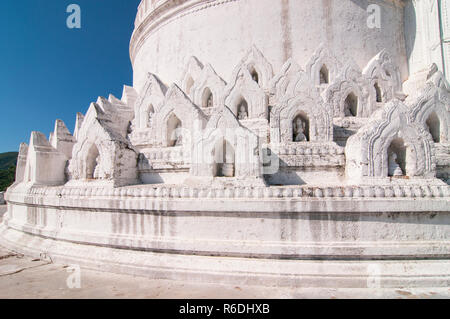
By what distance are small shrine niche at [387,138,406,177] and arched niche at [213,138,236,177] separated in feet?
→ 8.60

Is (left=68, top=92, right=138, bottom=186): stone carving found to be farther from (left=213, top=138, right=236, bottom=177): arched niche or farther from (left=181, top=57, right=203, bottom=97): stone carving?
(left=181, top=57, right=203, bottom=97): stone carving

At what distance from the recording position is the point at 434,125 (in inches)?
233

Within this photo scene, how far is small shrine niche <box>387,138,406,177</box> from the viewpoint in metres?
4.60

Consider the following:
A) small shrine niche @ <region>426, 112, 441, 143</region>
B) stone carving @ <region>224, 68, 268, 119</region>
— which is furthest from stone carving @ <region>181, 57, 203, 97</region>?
small shrine niche @ <region>426, 112, 441, 143</region>

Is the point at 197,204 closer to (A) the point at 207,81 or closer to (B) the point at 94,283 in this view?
(B) the point at 94,283

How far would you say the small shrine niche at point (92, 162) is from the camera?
6.08 m

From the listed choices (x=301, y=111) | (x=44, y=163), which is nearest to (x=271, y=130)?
(x=301, y=111)

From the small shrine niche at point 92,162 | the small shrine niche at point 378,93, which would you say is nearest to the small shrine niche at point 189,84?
the small shrine niche at point 92,162

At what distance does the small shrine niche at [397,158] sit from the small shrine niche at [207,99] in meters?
4.67

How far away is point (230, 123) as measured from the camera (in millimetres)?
4918

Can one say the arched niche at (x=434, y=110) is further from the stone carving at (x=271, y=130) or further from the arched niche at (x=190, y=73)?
the arched niche at (x=190, y=73)

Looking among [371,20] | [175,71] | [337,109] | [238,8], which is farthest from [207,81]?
[371,20]

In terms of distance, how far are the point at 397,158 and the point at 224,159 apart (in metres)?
3.01
